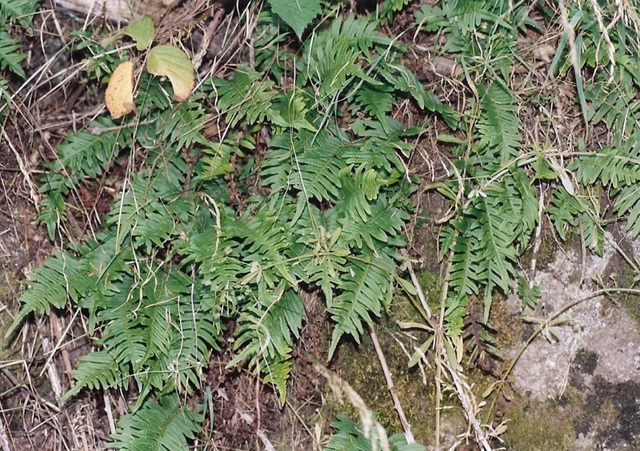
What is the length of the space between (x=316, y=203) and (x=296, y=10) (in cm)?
79

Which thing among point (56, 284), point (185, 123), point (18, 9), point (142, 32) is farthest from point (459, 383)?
point (18, 9)

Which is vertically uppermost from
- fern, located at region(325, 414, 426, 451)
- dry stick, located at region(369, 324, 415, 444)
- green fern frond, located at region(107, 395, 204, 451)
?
dry stick, located at region(369, 324, 415, 444)

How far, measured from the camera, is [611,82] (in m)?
2.77

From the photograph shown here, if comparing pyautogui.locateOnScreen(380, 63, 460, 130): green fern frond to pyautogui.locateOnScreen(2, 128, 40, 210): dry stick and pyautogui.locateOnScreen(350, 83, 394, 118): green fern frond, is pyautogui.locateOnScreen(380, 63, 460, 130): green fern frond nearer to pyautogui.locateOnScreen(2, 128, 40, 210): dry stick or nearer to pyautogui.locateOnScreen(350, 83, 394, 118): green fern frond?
pyautogui.locateOnScreen(350, 83, 394, 118): green fern frond

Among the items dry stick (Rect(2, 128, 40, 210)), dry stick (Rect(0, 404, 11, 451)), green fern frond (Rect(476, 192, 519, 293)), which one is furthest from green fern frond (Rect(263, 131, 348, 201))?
dry stick (Rect(0, 404, 11, 451))

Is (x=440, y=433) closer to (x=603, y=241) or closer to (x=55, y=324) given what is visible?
(x=603, y=241)

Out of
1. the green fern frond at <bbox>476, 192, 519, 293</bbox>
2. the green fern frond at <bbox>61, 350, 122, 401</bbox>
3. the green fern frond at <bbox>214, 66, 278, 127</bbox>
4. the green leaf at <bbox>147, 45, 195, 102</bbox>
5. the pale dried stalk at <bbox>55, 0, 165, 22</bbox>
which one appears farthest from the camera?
the pale dried stalk at <bbox>55, 0, 165, 22</bbox>

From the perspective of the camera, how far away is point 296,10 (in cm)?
277

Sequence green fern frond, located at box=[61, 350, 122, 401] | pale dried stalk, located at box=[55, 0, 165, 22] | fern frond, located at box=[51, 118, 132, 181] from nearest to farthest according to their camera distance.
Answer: green fern frond, located at box=[61, 350, 122, 401]
fern frond, located at box=[51, 118, 132, 181]
pale dried stalk, located at box=[55, 0, 165, 22]

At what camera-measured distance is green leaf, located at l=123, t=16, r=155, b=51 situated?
9.94 ft

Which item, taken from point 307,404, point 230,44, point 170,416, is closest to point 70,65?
point 230,44

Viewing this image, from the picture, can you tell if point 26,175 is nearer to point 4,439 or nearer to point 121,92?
point 121,92

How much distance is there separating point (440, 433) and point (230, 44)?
6.26ft

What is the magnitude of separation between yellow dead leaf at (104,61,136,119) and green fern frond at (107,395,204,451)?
1.24 meters
